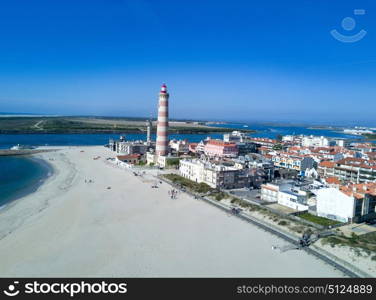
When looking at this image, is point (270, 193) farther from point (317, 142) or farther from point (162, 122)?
point (317, 142)

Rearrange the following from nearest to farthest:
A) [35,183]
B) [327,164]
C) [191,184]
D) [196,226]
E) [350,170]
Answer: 1. [196,226]
2. [191,184]
3. [35,183]
4. [350,170]
5. [327,164]

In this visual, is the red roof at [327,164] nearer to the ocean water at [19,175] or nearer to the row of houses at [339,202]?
the row of houses at [339,202]

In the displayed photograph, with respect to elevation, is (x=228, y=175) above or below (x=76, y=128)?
below

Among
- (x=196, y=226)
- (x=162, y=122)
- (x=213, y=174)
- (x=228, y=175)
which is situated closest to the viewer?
(x=196, y=226)

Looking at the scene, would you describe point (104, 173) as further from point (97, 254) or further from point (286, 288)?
point (286, 288)

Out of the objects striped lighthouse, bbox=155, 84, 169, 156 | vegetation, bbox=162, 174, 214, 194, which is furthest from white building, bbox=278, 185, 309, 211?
striped lighthouse, bbox=155, 84, 169, 156

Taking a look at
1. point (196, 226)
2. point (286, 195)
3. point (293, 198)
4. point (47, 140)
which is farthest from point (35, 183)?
point (47, 140)
